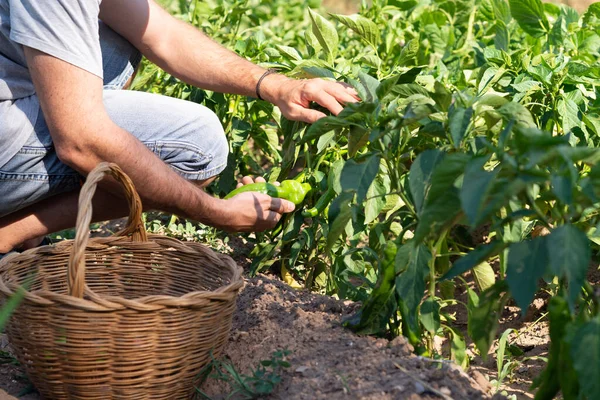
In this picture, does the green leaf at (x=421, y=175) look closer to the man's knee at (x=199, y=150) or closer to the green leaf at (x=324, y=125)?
the green leaf at (x=324, y=125)

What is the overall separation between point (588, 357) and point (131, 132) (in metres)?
1.56

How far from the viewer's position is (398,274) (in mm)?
1744

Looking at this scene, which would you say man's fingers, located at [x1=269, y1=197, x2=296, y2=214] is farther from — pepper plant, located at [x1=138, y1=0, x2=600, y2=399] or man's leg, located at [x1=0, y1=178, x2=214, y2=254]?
man's leg, located at [x1=0, y1=178, x2=214, y2=254]

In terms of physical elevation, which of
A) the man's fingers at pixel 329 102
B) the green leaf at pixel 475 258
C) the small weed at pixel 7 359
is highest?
the man's fingers at pixel 329 102

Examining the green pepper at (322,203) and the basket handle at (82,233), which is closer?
the basket handle at (82,233)

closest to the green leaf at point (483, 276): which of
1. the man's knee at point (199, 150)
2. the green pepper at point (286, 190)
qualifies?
the green pepper at point (286, 190)

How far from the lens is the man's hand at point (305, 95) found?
220cm

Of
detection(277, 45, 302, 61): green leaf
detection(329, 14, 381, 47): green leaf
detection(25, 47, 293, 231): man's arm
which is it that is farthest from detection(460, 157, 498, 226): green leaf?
detection(277, 45, 302, 61): green leaf

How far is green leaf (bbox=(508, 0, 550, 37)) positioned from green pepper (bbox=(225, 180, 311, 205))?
2.90ft

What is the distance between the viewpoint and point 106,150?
209 cm

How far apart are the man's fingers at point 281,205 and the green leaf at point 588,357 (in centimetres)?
121

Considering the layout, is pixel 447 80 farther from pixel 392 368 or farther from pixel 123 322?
pixel 123 322

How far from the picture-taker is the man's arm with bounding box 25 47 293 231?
201 cm

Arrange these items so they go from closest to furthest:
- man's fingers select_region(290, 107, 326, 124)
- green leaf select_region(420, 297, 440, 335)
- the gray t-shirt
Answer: green leaf select_region(420, 297, 440, 335), the gray t-shirt, man's fingers select_region(290, 107, 326, 124)
